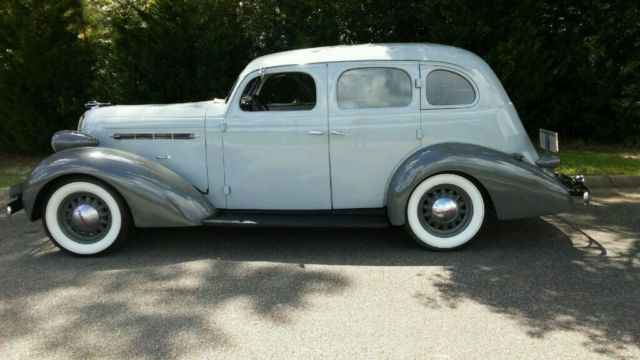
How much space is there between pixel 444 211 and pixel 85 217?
314cm

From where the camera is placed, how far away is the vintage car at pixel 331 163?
5.23 meters

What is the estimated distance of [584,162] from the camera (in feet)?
27.3

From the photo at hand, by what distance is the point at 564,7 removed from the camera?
32.1 feet

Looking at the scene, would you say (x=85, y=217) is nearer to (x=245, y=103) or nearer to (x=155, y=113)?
(x=155, y=113)

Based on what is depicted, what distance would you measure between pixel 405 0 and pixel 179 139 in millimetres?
5602

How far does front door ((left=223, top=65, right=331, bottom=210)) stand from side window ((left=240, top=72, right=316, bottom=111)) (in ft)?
0.05

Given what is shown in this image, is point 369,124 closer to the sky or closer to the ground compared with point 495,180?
closer to the sky

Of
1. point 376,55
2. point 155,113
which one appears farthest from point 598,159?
point 155,113

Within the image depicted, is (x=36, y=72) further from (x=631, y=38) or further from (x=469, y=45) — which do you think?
(x=631, y=38)

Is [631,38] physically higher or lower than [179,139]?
higher

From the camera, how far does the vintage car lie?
206 inches

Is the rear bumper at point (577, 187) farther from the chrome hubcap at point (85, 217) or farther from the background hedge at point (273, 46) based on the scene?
the chrome hubcap at point (85, 217)

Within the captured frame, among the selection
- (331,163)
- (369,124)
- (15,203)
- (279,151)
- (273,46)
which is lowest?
(15,203)

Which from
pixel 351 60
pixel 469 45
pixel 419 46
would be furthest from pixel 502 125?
pixel 469 45
